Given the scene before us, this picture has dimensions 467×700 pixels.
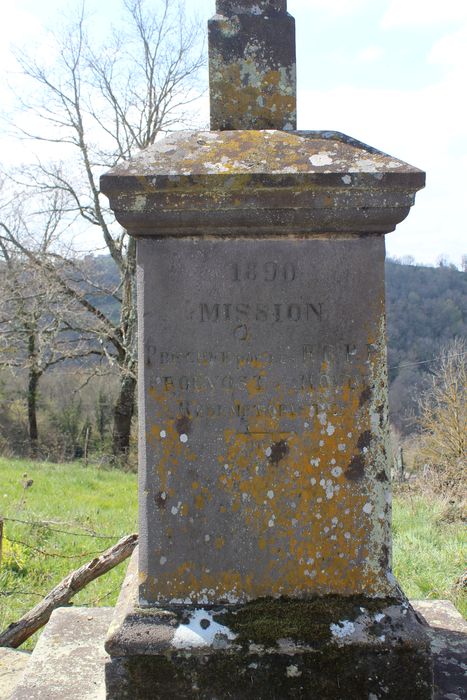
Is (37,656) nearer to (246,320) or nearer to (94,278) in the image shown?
(246,320)

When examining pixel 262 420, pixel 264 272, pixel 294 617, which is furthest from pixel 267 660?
Result: pixel 264 272

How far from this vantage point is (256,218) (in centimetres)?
247

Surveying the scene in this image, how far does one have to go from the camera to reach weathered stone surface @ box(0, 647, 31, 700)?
117 inches

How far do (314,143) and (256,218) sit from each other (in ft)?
1.29

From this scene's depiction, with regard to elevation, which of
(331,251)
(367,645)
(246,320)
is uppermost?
(331,251)

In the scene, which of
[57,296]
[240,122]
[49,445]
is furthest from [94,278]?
[240,122]

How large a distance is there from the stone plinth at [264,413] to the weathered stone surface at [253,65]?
0.23 m

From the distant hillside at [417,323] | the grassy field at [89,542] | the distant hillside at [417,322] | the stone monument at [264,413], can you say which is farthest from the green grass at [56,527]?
the distant hillside at [417,323]

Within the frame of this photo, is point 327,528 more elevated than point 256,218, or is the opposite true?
point 256,218

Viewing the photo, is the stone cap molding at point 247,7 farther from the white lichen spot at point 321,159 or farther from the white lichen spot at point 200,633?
the white lichen spot at point 200,633

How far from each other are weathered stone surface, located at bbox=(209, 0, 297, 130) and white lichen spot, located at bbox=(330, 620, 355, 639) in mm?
1956

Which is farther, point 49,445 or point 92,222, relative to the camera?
point 49,445

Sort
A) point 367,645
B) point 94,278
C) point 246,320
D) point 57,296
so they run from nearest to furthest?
point 367,645
point 246,320
point 57,296
point 94,278

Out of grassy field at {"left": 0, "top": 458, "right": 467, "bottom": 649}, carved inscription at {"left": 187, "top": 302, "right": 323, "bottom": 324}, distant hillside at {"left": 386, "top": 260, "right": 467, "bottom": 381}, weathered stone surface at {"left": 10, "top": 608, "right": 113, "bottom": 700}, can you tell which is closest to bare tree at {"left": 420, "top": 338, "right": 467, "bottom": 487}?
grassy field at {"left": 0, "top": 458, "right": 467, "bottom": 649}
